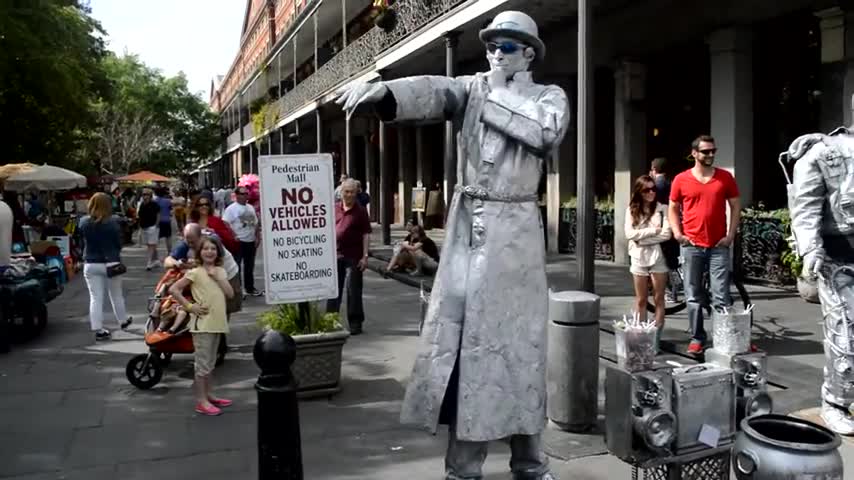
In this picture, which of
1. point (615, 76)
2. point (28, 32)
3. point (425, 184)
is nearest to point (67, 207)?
point (28, 32)

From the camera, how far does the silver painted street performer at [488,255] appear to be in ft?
10.9

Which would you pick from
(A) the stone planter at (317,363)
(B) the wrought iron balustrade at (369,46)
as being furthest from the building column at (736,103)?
(A) the stone planter at (317,363)

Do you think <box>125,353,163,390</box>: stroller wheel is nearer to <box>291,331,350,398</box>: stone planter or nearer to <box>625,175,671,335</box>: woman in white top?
<box>291,331,350,398</box>: stone planter

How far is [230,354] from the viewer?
7.74 m

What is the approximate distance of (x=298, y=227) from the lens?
6.39 m

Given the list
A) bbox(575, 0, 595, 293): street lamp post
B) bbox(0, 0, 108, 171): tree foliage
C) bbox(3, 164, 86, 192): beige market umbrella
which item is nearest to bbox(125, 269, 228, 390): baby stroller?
bbox(575, 0, 595, 293): street lamp post

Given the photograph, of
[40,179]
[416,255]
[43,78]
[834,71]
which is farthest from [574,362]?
[43,78]

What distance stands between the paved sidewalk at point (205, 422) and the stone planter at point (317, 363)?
0.11m

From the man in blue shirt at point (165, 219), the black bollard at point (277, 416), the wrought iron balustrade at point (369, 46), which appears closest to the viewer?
the black bollard at point (277, 416)

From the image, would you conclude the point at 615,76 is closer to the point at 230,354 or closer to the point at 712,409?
the point at 230,354

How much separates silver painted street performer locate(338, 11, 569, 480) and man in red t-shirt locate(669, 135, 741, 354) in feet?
11.7

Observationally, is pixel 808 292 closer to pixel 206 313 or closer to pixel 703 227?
pixel 703 227

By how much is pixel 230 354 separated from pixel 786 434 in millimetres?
5613

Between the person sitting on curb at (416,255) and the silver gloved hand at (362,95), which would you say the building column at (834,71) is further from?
the silver gloved hand at (362,95)
